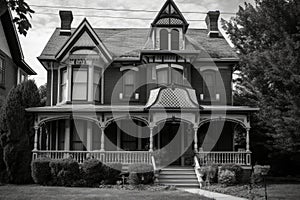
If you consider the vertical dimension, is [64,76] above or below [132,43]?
below

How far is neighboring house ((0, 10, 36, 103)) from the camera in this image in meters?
25.3

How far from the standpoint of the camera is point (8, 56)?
2647 cm

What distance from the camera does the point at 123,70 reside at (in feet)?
82.6

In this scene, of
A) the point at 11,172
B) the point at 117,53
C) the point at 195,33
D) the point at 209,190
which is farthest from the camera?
the point at 195,33

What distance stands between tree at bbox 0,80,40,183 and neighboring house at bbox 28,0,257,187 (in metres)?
0.89

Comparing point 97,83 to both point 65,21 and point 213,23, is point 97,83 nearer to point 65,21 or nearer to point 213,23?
point 65,21

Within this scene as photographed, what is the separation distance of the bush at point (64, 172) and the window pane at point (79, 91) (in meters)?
4.99

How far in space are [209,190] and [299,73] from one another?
6.47m

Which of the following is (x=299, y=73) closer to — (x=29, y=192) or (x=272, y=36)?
(x=272, y=36)

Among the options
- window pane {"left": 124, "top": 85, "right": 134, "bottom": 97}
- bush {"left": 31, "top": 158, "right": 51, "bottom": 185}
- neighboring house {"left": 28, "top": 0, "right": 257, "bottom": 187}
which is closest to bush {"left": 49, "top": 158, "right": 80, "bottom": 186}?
bush {"left": 31, "top": 158, "right": 51, "bottom": 185}

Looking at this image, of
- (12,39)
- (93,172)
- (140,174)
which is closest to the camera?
(140,174)

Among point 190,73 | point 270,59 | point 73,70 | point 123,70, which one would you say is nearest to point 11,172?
point 73,70

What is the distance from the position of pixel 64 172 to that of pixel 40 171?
1303 millimetres

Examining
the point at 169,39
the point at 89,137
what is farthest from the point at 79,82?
the point at 169,39
